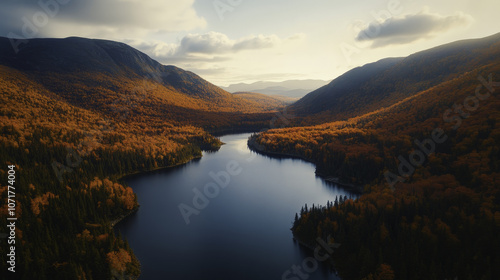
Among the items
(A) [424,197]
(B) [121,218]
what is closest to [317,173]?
(A) [424,197]

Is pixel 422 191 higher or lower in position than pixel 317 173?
higher

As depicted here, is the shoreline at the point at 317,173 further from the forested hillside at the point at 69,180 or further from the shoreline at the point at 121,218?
the shoreline at the point at 121,218

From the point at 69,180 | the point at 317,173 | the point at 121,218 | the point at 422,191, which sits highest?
the point at 69,180

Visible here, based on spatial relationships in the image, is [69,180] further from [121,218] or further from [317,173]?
[317,173]

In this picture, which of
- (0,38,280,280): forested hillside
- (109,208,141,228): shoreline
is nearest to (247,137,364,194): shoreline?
(0,38,280,280): forested hillside

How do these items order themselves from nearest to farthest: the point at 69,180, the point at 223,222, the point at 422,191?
the point at 422,191
the point at 223,222
the point at 69,180

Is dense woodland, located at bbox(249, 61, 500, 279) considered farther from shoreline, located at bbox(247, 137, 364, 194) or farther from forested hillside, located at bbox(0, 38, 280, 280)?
forested hillside, located at bbox(0, 38, 280, 280)

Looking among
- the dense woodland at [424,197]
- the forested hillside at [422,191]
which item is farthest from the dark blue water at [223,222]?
the dense woodland at [424,197]
